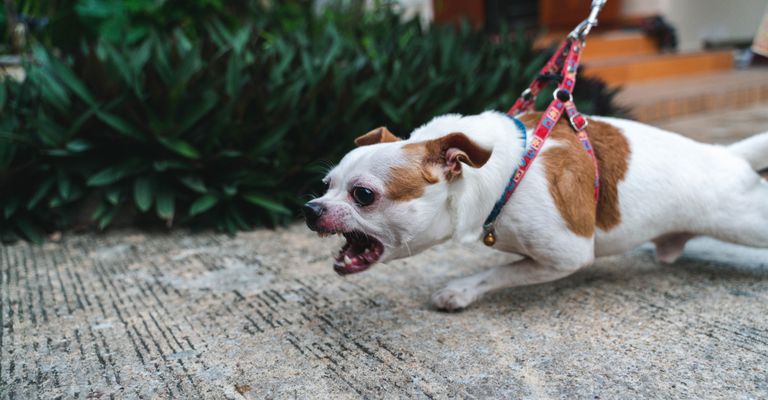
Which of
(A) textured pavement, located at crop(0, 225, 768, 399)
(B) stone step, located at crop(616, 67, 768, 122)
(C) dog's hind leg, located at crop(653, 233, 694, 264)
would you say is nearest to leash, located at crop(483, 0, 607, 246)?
(A) textured pavement, located at crop(0, 225, 768, 399)

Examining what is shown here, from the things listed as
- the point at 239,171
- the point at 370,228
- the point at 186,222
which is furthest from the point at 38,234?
the point at 370,228

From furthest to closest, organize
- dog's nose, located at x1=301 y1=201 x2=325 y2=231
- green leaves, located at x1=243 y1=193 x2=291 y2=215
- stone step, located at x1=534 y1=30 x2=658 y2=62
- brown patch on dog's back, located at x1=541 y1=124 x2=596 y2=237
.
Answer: stone step, located at x1=534 y1=30 x2=658 y2=62
green leaves, located at x1=243 y1=193 x2=291 y2=215
brown patch on dog's back, located at x1=541 y1=124 x2=596 y2=237
dog's nose, located at x1=301 y1=201 x2=325 y2=231

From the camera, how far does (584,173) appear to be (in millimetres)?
2211

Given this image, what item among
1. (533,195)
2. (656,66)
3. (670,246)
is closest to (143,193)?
(533,195)

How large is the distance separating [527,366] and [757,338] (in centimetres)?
74

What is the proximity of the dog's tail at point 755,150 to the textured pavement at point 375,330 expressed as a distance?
44cm

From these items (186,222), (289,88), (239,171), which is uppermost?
(289,88)

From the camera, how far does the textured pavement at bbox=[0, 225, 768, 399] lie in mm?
1812

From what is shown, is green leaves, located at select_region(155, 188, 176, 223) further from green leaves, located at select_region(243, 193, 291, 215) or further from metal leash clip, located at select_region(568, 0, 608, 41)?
metal leash clip, located at select_region(568, 0, 608, 41)

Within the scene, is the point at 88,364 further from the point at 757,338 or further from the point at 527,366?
the point at 757,338

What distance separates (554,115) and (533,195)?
1.10 feet

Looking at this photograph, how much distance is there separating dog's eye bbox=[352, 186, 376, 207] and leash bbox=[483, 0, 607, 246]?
0.44m

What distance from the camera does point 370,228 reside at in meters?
2.00

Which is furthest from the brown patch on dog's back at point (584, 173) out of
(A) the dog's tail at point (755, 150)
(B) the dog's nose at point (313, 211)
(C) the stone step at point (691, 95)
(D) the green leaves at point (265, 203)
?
(C) the stone step at point (691, 95)
